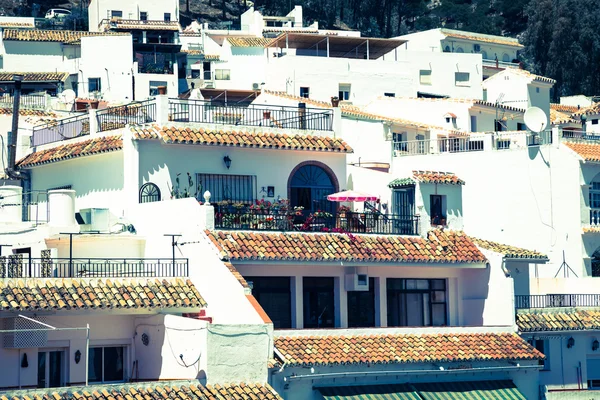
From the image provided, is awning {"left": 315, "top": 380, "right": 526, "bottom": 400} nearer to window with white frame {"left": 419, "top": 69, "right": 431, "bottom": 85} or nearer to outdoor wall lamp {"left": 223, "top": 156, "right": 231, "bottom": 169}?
outdoor wall lamp {"left": 223, "top": 156, "right": 231, "bottom": 169}

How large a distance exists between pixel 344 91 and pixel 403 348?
39.9m

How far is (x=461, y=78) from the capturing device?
303 ft

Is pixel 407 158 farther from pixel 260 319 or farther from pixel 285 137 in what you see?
pixel 260 319

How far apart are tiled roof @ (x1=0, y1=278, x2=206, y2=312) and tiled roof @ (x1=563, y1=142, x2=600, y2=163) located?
75.9 feet

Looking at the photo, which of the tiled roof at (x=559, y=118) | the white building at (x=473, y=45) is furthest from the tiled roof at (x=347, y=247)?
the white building at (x=473, y=45)

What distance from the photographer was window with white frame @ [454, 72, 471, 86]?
301ft

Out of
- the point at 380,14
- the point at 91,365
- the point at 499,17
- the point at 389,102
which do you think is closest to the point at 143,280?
the point at 91,365

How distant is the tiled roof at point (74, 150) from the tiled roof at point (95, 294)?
7.08 meters

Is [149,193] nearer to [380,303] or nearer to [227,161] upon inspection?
[227,161]

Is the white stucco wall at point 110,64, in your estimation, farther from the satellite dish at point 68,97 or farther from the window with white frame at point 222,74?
the satellite dish at point 68,97

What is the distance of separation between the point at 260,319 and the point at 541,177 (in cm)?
2334

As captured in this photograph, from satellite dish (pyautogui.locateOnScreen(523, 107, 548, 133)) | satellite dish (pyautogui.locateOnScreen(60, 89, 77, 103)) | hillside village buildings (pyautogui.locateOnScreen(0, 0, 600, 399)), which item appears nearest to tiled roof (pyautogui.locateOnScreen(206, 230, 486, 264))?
hillside village buildings (pyautogui.locateOnScreen(0, 0, 600, 399))

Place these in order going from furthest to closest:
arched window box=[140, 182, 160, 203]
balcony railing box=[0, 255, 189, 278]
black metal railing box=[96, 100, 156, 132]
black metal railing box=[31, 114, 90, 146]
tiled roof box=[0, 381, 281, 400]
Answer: black metal railing box=[31, 114, 90, 146] → black metal railing box=[96, 100, 156, 132] → arched window box=[140, 182, 160, 203] → balcony railing box=[0, 255, 189, 278] → tiled roof box=[0, 381, 281, 400]

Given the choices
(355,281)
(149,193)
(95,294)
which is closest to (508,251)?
(355,281)
